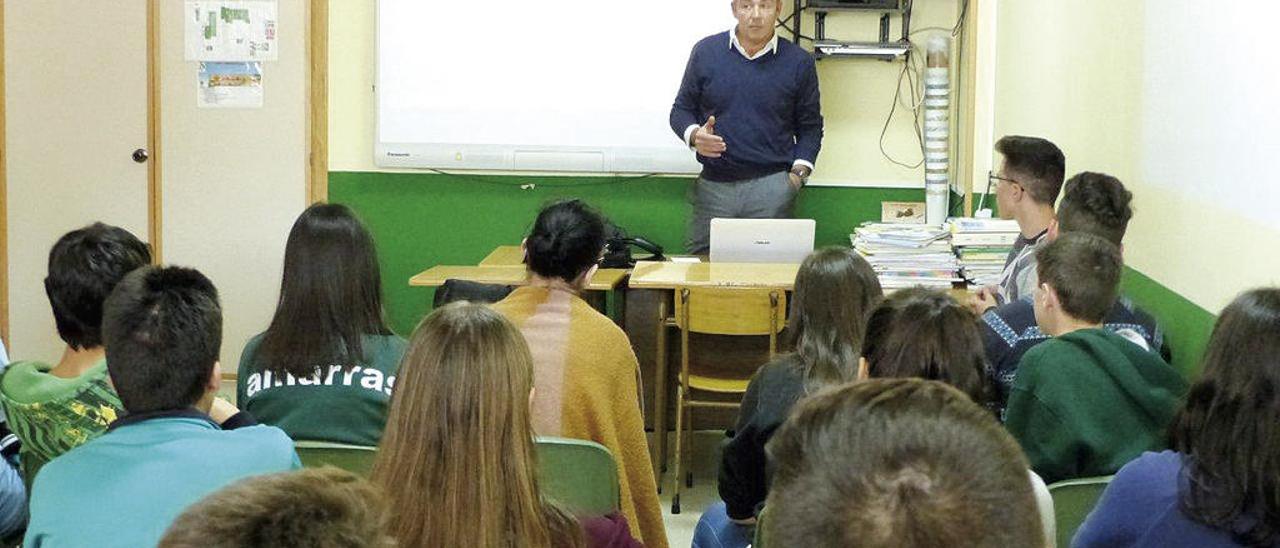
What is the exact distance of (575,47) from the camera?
625 cm

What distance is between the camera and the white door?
6402 mm

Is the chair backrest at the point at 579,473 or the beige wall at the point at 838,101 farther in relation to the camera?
the beige wall at the point at 838,101

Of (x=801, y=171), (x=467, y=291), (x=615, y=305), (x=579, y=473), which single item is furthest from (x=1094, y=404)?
(x=615, y=305)

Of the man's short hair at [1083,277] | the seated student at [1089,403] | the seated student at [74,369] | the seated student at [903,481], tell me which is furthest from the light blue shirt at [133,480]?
the man's short hair at [1083,277]

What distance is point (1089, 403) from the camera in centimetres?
266

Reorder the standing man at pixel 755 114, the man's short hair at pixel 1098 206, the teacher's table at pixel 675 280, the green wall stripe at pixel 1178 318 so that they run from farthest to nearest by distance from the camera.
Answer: the standing man at pixel 755 114 < the teacher's table at pixel 675 280 < the green wall stripe at pixel 1178 318 < the man's short hair at pixel 1098 206

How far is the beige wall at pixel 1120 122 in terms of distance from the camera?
3.89 meters

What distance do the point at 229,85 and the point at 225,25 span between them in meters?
0.26

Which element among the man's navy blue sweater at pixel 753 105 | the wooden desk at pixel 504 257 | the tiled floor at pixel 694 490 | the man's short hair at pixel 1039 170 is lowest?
the tiled floor at pixel 694 490

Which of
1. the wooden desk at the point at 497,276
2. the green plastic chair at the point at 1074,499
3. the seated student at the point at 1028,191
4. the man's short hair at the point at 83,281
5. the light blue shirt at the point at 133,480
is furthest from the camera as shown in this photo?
the wooden desk at the point at 497,276

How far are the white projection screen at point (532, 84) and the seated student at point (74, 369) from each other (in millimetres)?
3253

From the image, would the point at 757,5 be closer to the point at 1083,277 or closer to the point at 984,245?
the point at 984,245

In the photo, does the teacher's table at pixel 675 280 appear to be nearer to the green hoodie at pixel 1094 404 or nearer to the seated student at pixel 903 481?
the green hoodie at pixel 1094 404

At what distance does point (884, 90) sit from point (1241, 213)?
8.50 ft
